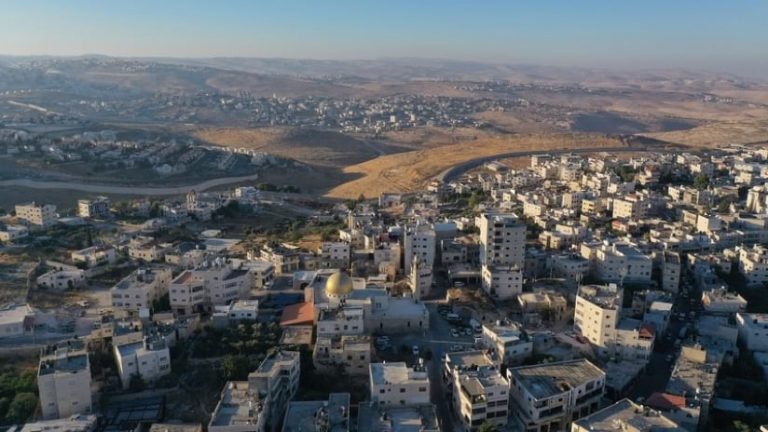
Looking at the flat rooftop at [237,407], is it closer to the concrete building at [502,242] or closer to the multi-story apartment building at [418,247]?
the multi-story apartment building at [418,247]

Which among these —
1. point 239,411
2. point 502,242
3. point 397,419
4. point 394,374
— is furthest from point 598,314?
point 239,411

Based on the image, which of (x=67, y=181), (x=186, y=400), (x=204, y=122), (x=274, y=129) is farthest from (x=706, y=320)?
(x=204, y=122)

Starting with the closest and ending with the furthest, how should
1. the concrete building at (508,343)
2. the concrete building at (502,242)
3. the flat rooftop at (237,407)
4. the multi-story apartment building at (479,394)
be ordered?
the flat rooftop at (237,407)
the multi-story apartment building at (479,394)
the concrete building at (508,343)
the concrete building at (502,242)

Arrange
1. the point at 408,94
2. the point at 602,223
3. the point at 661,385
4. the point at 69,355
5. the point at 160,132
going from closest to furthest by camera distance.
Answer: the point at 69,355 < the point at 661,385 < the point at 602,223 < the point at 160,132 < the point at 408,94

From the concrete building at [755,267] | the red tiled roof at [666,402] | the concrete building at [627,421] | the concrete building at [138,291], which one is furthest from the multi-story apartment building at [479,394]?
the concrete building at [755,267]

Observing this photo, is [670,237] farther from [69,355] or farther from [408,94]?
[408,94]

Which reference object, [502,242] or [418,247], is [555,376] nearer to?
[502,242]
